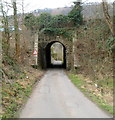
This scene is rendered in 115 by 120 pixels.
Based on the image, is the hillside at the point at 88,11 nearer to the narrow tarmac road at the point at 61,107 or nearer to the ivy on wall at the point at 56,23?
the ivy on wall at the point at 56,23

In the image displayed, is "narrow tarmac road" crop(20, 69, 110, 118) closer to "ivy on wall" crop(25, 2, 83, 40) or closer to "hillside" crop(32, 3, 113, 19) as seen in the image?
"hillside" crop(32, 3, 113, 19)

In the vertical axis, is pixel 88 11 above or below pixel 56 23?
above

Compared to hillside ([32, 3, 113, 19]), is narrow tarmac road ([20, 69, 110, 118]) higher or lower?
lower

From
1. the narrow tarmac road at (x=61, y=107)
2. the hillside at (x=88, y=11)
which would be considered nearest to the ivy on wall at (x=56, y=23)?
the hillside at (x=88, y=11)

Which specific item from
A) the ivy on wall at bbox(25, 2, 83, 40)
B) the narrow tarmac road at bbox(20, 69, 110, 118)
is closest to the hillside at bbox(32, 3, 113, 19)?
the ivy on wall at bbox(25, 2, 83, 40)

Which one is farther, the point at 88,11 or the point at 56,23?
the point at 56,23

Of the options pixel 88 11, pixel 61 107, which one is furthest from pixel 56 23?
pixel 61 107

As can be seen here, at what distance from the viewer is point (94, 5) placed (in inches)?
642

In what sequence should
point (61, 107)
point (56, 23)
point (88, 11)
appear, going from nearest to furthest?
point (61, 107)
point (88, 11)
point (56, 23)

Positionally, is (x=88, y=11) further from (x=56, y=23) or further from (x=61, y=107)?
(x=61, y=107)

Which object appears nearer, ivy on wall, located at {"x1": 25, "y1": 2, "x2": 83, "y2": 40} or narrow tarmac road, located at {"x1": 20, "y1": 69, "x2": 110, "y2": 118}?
narrow tarmac road, located at {"x1": 20, "y1": 69, "x2": 110, "y2": 118}

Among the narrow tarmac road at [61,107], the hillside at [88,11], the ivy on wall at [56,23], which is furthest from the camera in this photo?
the ivy on wall at [56,23]

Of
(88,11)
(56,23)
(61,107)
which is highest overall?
(88,11)

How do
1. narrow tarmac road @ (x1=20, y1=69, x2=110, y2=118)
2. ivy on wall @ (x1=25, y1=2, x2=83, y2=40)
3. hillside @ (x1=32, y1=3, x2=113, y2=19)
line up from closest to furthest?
1. narrow tarmac road @ (x1=20, y1=69, x2=110, y2=118)
2. hillside @ (x1=32, y1=3, x2=113, y2=19)
3. ivy on wall @ (x1=25, y1=2, x2=83, y2=40)
